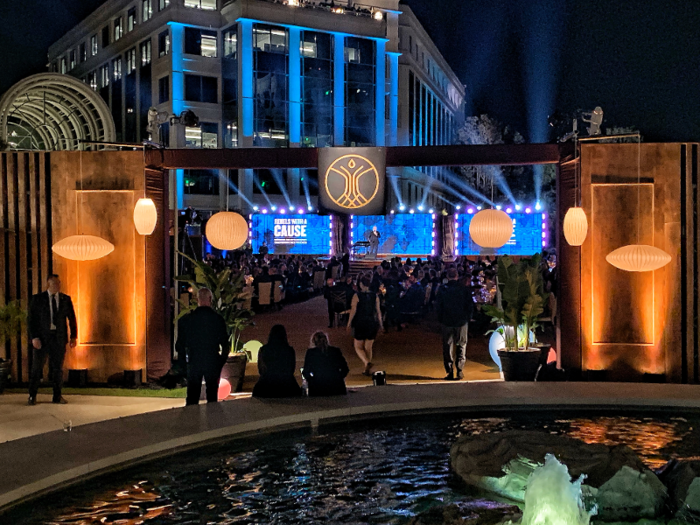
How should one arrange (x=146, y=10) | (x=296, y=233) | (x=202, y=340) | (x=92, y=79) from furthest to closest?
1. (x=92, y=79)
2. (x=146, y=10)
3. (x=296, y=233)
4. (x=202, y=340)

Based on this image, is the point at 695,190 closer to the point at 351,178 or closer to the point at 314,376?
the point at 351,178

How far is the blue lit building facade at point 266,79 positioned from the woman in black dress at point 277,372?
38139 millimetres

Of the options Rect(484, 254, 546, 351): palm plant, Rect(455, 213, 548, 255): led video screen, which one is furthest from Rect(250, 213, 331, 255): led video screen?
Rect(484, 254, 546, 351): palm plant

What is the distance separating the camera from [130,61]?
2164 inches

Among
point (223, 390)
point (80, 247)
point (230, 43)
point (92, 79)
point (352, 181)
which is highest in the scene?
point (92, 79)

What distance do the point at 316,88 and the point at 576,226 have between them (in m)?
40.6

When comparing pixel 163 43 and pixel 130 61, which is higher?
pixel 130 61

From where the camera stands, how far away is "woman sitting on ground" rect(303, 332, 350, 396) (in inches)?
339

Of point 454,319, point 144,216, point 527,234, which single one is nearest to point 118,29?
point 527,234

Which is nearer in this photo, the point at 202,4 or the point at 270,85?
the point at 270,85

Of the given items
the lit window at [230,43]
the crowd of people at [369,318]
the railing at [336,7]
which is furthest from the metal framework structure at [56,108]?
the railing at [336,7]

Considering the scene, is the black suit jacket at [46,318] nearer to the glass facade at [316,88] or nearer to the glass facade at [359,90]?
the glass facade at [316,88]

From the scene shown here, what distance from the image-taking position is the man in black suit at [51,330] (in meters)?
9.50

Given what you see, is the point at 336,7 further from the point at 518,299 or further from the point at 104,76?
the point at 518,299
